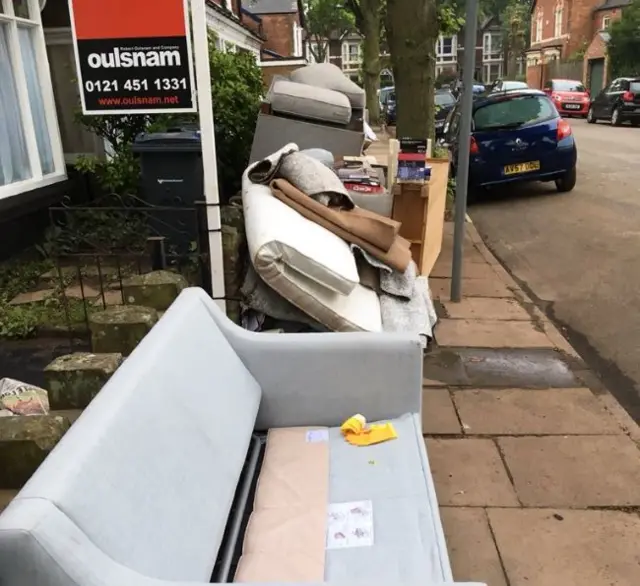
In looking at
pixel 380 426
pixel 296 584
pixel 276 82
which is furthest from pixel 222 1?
pixel 296 584

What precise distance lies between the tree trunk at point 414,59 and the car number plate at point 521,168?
2.15 m

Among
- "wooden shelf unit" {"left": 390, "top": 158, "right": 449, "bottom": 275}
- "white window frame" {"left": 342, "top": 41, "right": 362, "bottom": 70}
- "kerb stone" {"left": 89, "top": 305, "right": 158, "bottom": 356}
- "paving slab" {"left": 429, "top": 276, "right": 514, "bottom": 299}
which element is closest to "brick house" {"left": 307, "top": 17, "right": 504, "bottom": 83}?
"white window frame" {"left": 342, "top": 41, "right": 362, "bottom": 70}

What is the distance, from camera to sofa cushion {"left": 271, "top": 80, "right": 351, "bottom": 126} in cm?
652

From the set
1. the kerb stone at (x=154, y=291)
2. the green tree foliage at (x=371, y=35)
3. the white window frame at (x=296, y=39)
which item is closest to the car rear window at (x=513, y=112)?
the green tree foliage at (x=371, y=35)

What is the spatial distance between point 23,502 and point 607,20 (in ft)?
173

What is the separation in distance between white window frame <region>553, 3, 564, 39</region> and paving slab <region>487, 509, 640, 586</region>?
56204 mm

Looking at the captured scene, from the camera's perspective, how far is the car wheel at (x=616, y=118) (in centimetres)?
2359

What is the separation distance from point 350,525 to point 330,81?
243 inches

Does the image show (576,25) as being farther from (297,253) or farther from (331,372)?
(331,372)

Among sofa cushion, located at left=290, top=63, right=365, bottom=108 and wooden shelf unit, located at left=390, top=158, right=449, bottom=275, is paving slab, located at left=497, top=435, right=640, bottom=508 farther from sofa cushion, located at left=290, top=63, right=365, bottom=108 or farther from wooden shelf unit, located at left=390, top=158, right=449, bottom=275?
sofa cushion, located at left=290, top=63, right=365, bottom=108

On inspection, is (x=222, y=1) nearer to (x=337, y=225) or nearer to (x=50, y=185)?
(x=50, y=185)

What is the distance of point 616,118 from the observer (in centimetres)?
2384

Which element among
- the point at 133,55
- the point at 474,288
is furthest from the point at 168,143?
the point at 474,288

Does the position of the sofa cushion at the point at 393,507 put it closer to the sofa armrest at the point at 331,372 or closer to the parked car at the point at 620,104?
the sofa armrest at the point at 331,372
